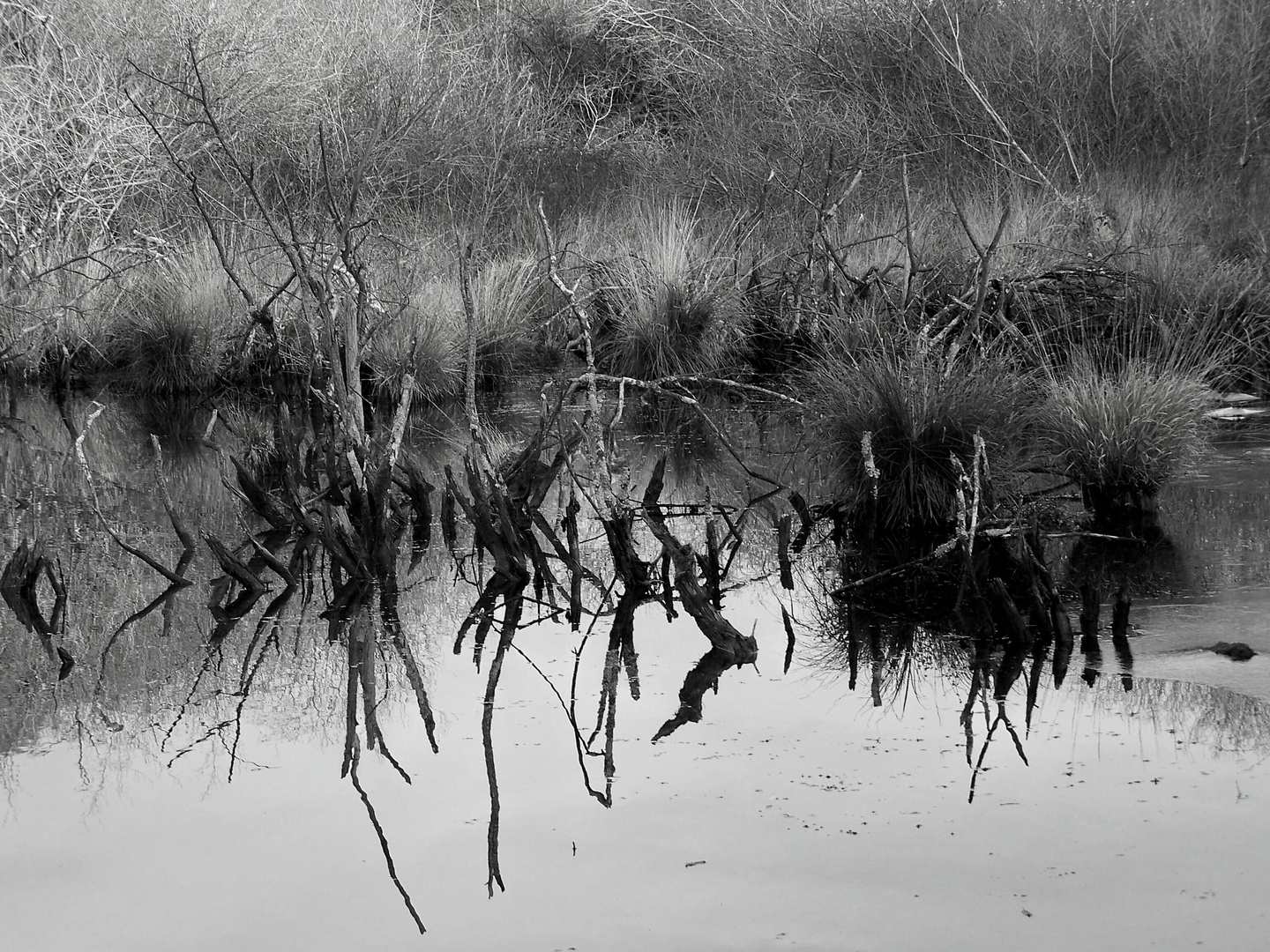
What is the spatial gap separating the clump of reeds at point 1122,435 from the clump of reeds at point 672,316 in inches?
156

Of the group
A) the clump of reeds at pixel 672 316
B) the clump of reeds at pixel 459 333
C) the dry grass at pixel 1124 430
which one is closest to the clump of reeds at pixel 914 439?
the dry grass at pixel 1124 430

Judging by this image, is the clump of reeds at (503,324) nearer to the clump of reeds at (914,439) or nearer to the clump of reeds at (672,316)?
the clump of reeds at (672,316)

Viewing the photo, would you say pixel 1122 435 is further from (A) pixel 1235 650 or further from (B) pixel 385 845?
(B) pixel 385 845

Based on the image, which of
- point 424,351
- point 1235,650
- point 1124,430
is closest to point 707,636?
point 1235,650

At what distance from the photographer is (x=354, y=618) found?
4.89 meters

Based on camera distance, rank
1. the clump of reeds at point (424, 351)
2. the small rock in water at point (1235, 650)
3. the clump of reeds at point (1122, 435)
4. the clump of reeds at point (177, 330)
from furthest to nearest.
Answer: the clump of reeds at point (177, 330) → the clump of reeds at point (424, 351) → the clump of reeds at point (1122, 435) → the small rock in water at point (1235, 650)

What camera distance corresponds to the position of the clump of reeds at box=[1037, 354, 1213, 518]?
632 cm

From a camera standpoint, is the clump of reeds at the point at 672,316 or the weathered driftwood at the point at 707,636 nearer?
the weathered driftwood at the point at 707,636

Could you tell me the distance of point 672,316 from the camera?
1037 centimetres

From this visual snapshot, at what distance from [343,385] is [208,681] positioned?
1612 millimetres

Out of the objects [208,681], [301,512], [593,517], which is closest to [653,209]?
[593,517]

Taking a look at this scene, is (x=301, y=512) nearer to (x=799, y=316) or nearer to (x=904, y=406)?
(x=904, y=406)

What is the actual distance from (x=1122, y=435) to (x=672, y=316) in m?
4.51

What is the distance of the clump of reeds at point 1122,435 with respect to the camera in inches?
249
